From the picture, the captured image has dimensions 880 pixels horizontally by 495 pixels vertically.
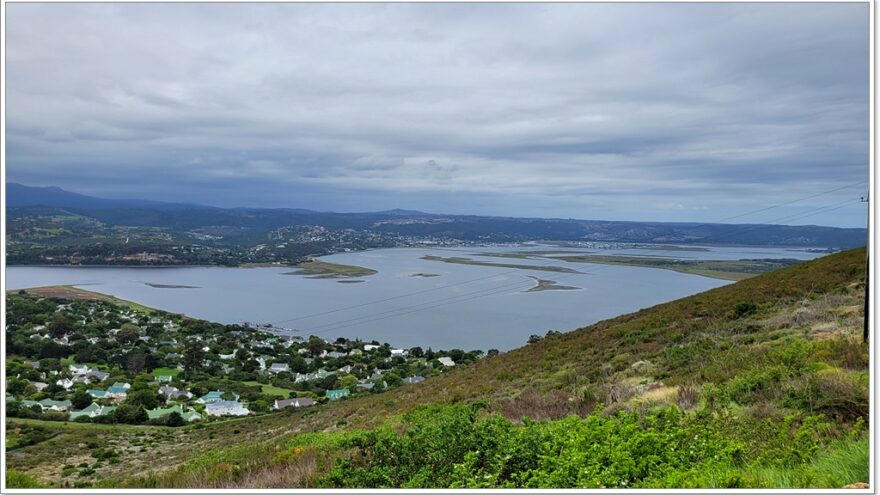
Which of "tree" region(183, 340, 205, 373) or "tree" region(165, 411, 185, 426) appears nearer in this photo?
"tree" region(165, 411, 185, 426)

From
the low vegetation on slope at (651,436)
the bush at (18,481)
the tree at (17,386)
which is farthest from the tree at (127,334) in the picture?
the bush at (18,481)

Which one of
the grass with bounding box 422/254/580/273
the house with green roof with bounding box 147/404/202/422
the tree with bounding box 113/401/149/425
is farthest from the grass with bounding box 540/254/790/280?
the tree with bounding box 113/401/149/425

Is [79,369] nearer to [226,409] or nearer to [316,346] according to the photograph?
[316,346]

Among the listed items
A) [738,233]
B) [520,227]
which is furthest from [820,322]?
[520,227]

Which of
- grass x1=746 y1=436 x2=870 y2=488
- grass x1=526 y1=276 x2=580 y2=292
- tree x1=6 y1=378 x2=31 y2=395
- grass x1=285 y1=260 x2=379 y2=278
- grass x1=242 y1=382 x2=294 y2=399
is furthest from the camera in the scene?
grass x1=285 y1=260 x2=379 y2=278

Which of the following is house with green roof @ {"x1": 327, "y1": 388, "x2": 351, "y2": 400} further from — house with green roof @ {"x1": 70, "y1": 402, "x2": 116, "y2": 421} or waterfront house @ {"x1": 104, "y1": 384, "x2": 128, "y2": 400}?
waterfront house @ {"x1": 104, "y1": 384, "x2": 128, "y2": 400}

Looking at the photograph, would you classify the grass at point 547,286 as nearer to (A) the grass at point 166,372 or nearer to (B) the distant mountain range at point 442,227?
(A) the grass at point 166,372
